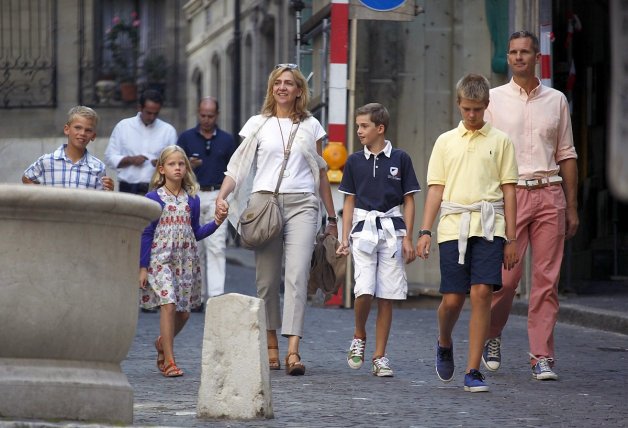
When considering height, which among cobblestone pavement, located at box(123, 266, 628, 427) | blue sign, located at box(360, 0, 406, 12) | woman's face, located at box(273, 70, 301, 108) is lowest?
cobblestone pavement, located at box(123, 266, 628, 427)

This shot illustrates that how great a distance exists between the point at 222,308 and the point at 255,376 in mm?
322

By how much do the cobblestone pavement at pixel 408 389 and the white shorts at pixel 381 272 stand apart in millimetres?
476

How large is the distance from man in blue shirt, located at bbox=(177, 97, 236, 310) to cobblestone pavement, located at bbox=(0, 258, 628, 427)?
2021mm

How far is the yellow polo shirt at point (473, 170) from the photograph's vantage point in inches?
333

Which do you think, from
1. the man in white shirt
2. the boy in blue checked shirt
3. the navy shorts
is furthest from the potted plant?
the navy shorts

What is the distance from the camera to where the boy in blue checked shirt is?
8.96m

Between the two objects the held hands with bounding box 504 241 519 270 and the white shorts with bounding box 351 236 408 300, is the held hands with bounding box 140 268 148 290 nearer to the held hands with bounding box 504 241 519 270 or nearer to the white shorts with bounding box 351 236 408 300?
the white shorts with bounding box 351 236 408 300

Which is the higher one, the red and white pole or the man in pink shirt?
the red and white pole

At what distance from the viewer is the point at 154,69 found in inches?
1563

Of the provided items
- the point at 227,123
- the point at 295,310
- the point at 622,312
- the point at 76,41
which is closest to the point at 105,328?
the point at 295,310

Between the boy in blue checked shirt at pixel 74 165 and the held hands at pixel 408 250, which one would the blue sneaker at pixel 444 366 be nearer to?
the held hands at pixel 408 250

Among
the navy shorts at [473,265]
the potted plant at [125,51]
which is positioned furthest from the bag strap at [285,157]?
the potted plant at [125,51]

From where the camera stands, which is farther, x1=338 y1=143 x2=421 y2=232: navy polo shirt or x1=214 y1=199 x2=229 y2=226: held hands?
x1=338 y1=143 x2=421 y2=232: navy polo shirt

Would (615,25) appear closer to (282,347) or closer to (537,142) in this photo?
(537,142)
